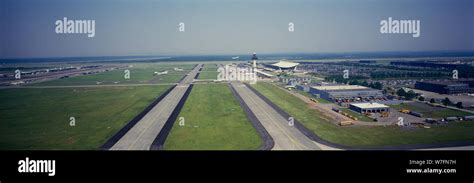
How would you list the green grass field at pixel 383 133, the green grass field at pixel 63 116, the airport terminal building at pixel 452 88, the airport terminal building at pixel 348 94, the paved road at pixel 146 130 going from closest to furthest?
1. the paved road at pixel 146 130
2. the green grass field at pixel 383 133
3. the green grass field at pixel 63 116
4. the airport terminal building at pixel 348 94
5. the airport terminal building at pixel 452 88

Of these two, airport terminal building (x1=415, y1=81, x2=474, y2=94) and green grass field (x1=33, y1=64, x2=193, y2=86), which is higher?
green grass field (x1=33, y1=64, x2=193, y2=86)

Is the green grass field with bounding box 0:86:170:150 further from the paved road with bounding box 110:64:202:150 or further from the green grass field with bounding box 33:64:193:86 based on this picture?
the green grass field with bounding box 33:64:193:86

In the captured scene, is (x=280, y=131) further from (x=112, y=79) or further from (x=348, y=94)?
(x=112, y=79)

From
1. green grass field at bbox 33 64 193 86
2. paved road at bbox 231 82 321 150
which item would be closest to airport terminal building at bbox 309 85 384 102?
paved road at bbox 231 82 321 150

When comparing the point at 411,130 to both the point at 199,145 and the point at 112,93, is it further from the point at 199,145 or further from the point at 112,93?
the point at 112,93

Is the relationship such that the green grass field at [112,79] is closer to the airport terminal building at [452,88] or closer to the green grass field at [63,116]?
the green grass field at [63,116]

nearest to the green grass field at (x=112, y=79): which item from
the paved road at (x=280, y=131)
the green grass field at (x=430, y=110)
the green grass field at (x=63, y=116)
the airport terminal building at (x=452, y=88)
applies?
the green grass field at (x=63, y=116)
